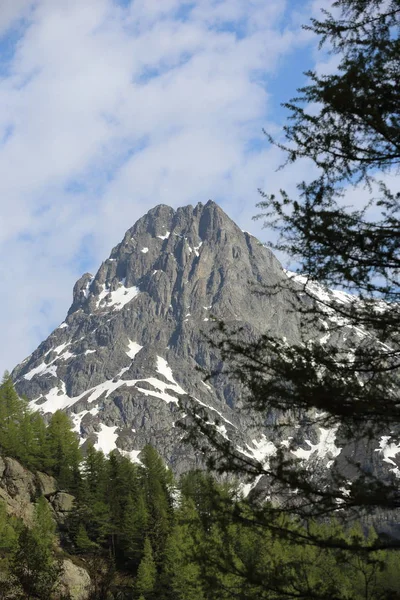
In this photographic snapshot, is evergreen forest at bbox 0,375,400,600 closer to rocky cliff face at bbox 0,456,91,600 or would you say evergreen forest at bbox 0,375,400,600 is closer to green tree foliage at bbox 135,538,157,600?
green tree foliage at bbox 135,538,157,600

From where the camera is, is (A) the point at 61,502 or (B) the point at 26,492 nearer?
(B) the point at 26,492

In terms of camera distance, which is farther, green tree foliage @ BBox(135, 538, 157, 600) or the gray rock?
the gray rock

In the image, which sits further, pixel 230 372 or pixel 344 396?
pixel 230 372

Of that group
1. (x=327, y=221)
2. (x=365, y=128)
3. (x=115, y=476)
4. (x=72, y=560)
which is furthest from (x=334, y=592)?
(x=115, y=476)

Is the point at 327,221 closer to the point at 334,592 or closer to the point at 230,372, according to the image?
the point at 230,372

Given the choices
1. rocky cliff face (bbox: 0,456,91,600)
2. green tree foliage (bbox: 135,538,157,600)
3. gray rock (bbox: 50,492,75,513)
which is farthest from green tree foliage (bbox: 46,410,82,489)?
green tree foliage (bbox: 135,538,157,600)

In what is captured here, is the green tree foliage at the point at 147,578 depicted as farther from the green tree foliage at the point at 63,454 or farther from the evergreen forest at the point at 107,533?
the green tree foliage at the point at 63,454

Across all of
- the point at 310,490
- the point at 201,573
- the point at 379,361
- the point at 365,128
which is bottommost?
Answer: the point at 201,573

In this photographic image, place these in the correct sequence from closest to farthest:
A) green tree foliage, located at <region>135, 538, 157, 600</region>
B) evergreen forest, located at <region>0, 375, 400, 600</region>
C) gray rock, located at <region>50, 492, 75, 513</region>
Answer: evergreen forest, located at <region>0, 375, 400, 600</region>
green tree foliage, located at <region>135, 538, 157, 600</region>
gray rock, located at <region>50, 492, 75, 513</region>

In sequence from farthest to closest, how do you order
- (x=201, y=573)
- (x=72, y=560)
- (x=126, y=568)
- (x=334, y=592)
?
1. (x=126, y=568)
2. (x=72, y=560)
3. (x=201, y=573)
4. (x=334, y=592)

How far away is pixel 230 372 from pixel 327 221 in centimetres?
258

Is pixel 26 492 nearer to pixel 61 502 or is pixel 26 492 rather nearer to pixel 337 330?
pixel 61 502

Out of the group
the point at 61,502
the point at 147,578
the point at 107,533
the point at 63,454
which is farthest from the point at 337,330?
the point at 63,454

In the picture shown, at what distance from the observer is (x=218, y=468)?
813 cm
